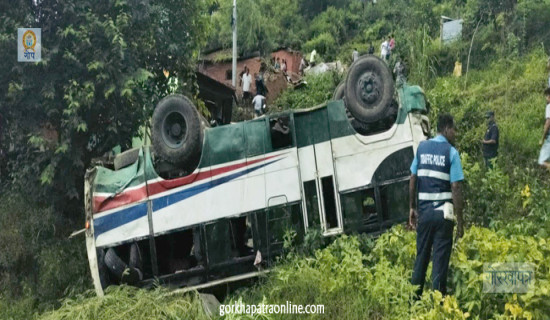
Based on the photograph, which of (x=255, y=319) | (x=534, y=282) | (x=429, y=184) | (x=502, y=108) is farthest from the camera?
(x=502, y=108)

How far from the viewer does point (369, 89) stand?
6.68 meters

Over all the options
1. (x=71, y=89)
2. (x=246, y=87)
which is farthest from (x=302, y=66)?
(x=71, y=89)

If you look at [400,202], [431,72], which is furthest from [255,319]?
[431,72]

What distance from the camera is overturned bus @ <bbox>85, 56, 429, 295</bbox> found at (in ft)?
21.1

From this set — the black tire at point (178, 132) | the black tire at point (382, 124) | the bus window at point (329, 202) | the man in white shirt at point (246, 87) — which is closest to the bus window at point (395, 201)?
the bus window at point (329, 202)

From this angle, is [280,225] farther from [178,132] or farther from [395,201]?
[178,132]

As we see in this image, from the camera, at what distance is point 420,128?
6.43 meters

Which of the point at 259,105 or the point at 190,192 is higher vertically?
the point at 259,105

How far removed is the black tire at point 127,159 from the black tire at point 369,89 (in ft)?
10.0

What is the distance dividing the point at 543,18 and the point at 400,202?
1210 centimetres

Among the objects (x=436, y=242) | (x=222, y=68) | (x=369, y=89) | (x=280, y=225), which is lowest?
(x=436, y=242)

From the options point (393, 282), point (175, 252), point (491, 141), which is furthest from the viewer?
point (491, 141)

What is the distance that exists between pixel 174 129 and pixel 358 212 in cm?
266

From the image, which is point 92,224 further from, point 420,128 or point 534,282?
point 534,282
